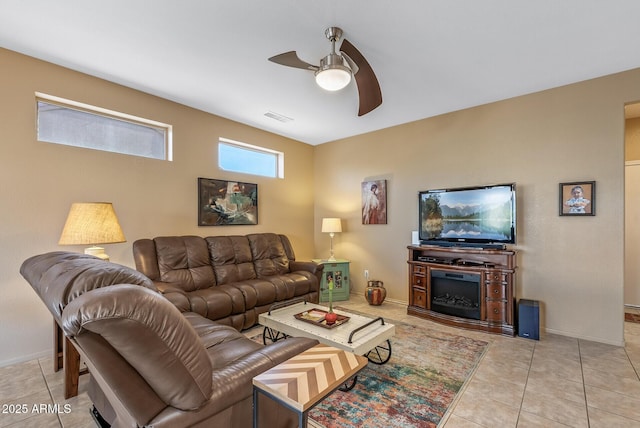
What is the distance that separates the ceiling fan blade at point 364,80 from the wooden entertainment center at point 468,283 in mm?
2222

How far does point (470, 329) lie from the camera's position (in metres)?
3.48

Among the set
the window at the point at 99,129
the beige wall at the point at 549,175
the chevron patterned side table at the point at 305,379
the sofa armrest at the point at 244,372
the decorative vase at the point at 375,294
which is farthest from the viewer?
the decorative vase at the point at 375,294

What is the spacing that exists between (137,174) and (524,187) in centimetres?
463

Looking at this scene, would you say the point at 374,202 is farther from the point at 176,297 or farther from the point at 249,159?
the point at 176,297

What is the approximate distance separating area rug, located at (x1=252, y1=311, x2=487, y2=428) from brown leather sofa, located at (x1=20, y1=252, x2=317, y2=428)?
0.82 meters

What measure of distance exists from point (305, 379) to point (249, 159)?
4045mm

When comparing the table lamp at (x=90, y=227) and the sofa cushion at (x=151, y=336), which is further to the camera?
the table lamp at (x=90, y=227)

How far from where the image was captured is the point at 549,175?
3400 mm

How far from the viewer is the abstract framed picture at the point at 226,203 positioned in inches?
160

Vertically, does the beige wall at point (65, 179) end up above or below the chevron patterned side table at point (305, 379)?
above

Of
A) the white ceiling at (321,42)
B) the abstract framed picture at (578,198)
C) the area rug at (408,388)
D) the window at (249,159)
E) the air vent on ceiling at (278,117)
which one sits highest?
the white ceiling at (321,42)

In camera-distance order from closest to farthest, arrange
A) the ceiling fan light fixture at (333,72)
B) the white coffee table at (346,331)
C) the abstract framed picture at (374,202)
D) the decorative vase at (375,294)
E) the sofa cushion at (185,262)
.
Result: 1. the ceiling fan light fixture at (333,72)
2. the white coffee table at (346,331)
3. the sofa cushion at (185,262)
4. the decorative vase at (375,294)
5. the abstract framed picture at (374,202)

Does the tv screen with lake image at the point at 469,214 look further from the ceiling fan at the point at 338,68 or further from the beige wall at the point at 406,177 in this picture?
the ceiling fan at the point at 338,68

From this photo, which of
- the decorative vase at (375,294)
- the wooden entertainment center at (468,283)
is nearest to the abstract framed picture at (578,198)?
the wooden entertainment center at (468,283)
